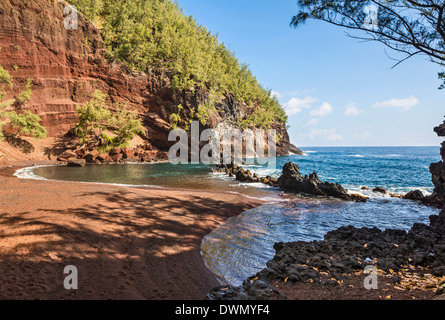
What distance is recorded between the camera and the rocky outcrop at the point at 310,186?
1535 cm

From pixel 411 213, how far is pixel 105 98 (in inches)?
1748

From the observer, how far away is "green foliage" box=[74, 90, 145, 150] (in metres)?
33.8

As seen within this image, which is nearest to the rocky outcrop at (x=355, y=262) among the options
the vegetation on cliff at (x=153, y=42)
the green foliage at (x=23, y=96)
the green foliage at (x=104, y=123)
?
the green foliage at (x=104, y=123)

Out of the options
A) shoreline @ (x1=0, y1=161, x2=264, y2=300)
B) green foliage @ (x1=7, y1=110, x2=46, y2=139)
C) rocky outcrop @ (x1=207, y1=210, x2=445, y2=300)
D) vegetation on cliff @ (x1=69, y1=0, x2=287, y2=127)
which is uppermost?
vegetation on cliff @ (x1=69, y1=0, x2=287, y2=127)

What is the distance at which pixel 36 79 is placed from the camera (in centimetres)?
3262

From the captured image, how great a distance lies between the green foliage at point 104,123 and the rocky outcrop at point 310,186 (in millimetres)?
29510

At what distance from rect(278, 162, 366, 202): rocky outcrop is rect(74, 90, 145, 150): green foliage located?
29510 millimetres

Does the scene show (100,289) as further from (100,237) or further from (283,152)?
(283,152)

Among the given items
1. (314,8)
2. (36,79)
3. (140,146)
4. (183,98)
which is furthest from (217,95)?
(314,8)

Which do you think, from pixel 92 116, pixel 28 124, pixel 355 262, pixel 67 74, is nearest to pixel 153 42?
pixel 67 74

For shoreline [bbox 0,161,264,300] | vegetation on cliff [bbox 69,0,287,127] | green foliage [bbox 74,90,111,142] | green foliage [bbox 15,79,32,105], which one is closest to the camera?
shoreline [bbox 0,161,264,300]

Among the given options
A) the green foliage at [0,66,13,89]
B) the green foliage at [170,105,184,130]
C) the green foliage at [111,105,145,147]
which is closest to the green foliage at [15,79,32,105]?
the green foliage at [0,66,13,89]

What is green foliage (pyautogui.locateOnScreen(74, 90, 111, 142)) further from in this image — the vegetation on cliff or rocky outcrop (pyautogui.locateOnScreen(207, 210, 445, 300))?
rocky outcrop (pyautogui.locateOnScreen(207, 210, 445, 300))

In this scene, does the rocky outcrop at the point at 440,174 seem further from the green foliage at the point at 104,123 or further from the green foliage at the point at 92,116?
the green foliage at the point at 92,116
